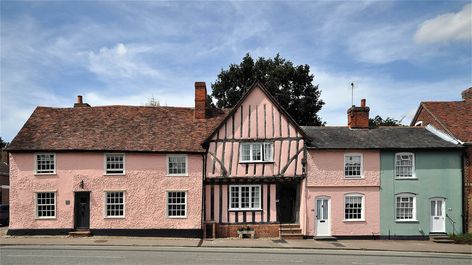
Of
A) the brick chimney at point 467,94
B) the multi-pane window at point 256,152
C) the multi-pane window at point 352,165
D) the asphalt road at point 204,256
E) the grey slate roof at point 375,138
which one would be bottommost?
the asphalt road at point 204,256

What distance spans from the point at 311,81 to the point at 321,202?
27979 mm

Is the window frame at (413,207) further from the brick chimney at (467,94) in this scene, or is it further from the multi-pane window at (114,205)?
the multi-pane window at (114,205)

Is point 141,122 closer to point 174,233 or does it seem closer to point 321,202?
point 174,233

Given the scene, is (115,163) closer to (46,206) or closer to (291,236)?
(46,206)

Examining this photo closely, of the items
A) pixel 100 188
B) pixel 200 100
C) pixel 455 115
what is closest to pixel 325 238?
pixel 200 100

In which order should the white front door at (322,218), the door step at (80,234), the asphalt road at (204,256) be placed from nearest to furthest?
1. the asphalt road at (204,256)
2. the door step at (80,234)
3. the white front door at (322,218)

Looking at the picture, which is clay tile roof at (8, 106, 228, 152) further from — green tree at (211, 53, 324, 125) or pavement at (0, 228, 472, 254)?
green tree at (211, 53, 324, 125)

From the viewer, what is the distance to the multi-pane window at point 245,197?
23750mm

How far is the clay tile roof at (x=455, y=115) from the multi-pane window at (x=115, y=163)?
20361 millimetres

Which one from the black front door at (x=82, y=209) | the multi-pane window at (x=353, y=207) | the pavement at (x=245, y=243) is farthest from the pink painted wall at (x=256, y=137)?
the black front door at (x=82, y=209)

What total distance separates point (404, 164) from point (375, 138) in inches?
91.8

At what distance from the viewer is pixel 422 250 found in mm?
19500

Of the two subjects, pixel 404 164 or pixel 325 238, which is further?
pixel 404 164

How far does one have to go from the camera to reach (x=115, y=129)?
24938mm
